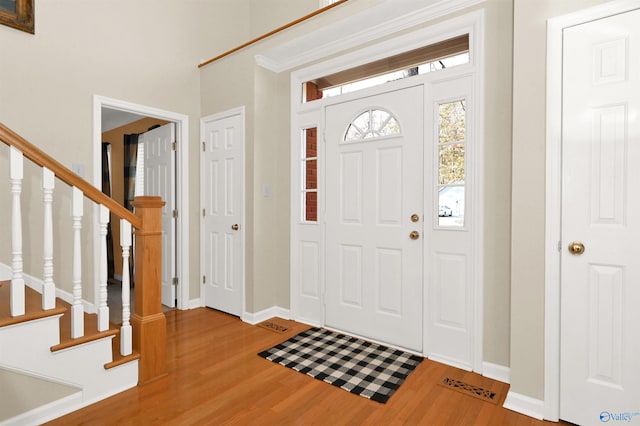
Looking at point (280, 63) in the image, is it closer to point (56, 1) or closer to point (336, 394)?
point (56, 1)

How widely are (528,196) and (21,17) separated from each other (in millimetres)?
3823

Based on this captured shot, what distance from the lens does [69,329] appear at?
2.07m

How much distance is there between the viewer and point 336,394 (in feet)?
6.77

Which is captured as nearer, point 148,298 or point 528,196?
point 528,196

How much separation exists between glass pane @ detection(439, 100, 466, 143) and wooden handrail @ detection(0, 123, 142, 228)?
7.12 ft

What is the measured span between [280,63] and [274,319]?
2.55 meters

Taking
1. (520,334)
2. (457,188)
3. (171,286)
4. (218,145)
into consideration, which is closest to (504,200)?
(457,188)

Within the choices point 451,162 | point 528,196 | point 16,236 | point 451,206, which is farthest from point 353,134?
point 16,236

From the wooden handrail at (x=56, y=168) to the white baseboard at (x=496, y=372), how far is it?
7.99 ft

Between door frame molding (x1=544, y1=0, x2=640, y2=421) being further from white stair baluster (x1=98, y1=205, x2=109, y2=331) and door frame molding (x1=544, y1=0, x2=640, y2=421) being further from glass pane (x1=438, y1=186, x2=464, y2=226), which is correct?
white stair baluster (x1=98, y1=205, x2=109, y2=331)

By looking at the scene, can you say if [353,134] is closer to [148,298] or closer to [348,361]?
[348,361]

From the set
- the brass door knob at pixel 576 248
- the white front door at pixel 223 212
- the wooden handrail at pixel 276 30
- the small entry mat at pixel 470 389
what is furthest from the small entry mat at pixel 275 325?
the wooden handrail at pixel 276 30

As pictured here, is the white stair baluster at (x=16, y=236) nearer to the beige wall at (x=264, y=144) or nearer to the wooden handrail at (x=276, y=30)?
the beige wall at (x=264, y=144)

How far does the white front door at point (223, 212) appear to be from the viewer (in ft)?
11.3
